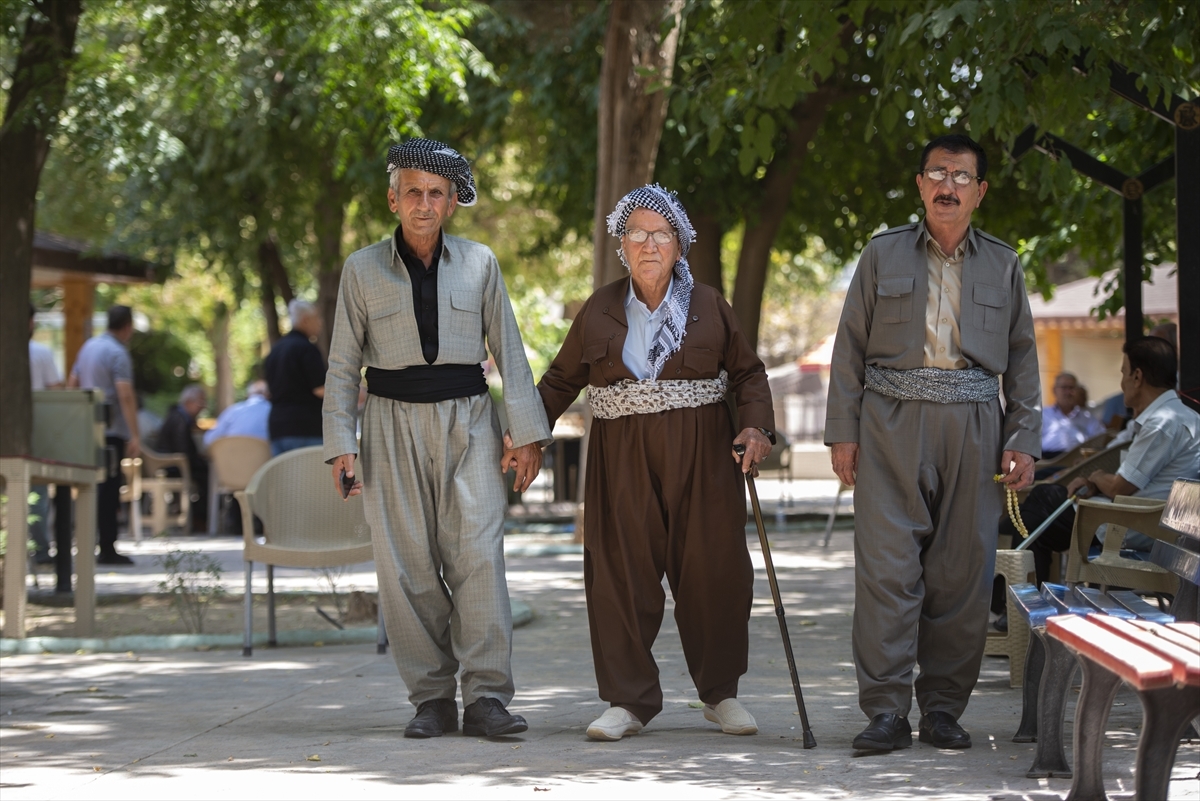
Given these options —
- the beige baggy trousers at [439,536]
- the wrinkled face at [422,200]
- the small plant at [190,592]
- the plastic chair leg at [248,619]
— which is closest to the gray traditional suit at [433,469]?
the beige baggy trousers at [439,536]

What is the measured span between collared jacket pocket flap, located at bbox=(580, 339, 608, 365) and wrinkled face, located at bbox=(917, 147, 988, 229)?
119cm

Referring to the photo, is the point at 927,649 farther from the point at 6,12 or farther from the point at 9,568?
the point at 6,12

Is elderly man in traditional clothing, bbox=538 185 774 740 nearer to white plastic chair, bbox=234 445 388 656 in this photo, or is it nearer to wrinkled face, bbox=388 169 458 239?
wrinkled face, bbox=388 169 458 239

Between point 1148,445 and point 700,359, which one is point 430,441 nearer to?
point 700,359

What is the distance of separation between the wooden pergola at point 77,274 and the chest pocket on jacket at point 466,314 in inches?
428

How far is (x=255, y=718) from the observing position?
18.5ft

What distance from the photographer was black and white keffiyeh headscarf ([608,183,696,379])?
5047mm

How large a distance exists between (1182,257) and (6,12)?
6373 mm

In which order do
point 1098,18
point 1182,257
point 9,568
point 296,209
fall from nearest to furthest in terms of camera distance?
point 1098,18 → point 1182,257 → point 9,568 → point 296,209

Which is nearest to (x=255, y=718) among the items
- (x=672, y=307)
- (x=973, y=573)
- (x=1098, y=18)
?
(x=672, y=307)

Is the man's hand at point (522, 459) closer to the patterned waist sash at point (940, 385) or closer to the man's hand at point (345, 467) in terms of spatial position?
the man's hand at point (345, 467)

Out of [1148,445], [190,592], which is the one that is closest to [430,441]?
[1148,445]

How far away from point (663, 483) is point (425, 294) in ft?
3.55

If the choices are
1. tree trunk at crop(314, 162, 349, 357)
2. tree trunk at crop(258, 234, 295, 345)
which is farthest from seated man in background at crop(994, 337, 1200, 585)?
tree trunk at crop(258, 234, 295, 345)
